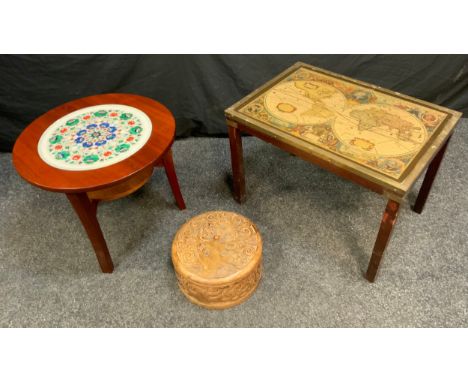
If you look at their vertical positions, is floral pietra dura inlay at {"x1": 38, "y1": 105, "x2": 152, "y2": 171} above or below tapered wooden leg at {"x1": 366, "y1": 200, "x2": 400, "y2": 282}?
above

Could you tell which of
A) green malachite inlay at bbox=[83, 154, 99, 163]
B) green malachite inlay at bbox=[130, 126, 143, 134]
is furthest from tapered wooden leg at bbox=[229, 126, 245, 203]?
green malachite inlay at bbox=[83, 154, 99, 163]

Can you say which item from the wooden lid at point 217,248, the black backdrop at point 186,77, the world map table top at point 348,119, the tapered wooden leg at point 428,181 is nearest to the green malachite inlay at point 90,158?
the wooden lid at point 217,248

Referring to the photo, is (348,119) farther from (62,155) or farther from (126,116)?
(62,155)

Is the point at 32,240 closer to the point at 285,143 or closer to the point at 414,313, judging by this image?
the point at 285,143

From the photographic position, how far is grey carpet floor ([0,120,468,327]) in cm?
154

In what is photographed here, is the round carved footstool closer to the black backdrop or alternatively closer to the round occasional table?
the round occasional table

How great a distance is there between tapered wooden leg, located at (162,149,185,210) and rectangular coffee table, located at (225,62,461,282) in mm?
288

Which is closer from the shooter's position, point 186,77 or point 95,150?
point 95,150

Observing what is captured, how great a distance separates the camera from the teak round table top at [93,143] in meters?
1.42

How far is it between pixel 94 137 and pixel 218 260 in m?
0.73

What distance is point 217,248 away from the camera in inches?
59.9

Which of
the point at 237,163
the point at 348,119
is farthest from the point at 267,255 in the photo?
the point at 348,119

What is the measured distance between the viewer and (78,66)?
212 centimetres

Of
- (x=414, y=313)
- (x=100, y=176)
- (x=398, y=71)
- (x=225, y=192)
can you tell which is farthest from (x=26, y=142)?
(x=398, y=71)
